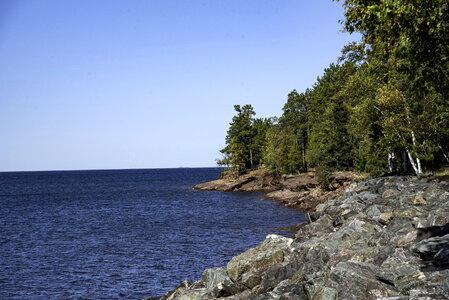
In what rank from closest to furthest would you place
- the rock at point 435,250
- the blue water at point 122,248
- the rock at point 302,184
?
1. the rock at point 435,250
2. the blue water at point 122,248
3. the rock at point 302,184

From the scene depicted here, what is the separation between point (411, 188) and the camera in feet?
99.5

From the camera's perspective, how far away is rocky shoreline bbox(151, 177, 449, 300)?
10586 millimetres

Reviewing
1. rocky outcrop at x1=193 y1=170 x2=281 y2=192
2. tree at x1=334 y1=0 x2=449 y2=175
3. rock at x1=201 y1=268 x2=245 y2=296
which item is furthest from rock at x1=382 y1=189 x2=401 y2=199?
rocky outcrop at x1=193 y1=170 x2=281 y2=192

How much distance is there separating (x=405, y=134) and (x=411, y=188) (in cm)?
1065

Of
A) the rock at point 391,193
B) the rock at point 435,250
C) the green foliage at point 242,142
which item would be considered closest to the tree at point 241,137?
the green foliage at point 242,142

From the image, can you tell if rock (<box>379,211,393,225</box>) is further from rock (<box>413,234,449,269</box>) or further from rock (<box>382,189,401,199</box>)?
rock (<box>382,189,401,199</box>)

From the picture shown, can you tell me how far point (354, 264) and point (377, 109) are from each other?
109 feet

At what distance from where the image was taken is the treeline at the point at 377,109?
1477cm

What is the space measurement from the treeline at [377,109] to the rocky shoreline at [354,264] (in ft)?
20.6

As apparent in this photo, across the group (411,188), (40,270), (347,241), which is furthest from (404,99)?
(40,270)

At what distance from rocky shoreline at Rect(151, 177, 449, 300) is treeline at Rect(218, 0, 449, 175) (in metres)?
6.27

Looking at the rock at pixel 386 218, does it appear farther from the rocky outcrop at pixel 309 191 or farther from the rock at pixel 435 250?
the rocky outcrop at pixel 309 191

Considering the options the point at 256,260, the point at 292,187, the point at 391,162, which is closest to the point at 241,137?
the point at 292,187

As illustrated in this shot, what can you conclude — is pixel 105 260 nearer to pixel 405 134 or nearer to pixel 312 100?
pixel 405 134
